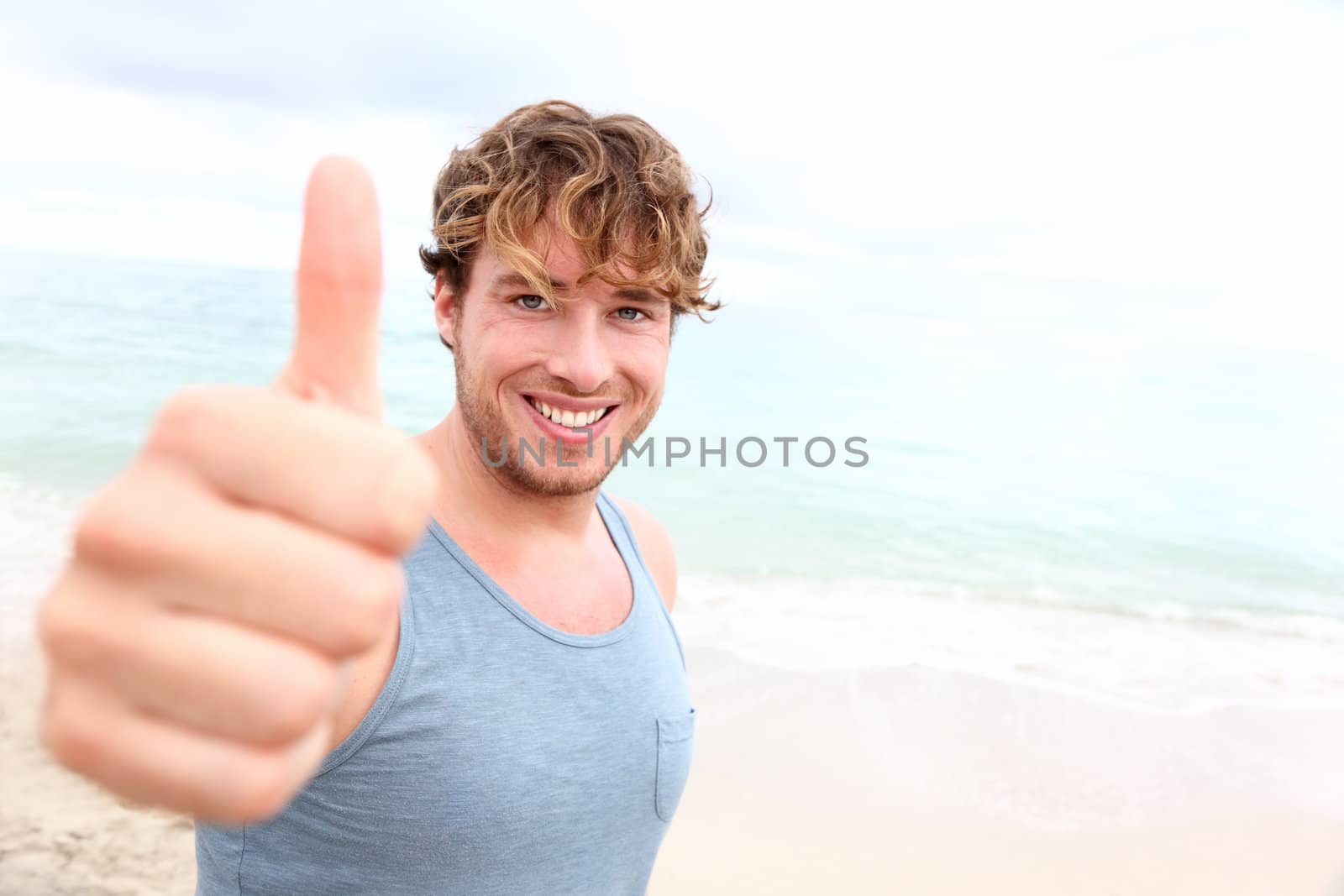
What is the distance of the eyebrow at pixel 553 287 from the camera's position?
7.08 ft

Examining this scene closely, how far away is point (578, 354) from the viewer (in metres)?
2.21

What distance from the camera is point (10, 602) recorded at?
21.2ft

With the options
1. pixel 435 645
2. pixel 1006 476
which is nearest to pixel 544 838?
pixel 435 645

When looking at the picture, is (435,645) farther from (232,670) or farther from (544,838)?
(232,670)

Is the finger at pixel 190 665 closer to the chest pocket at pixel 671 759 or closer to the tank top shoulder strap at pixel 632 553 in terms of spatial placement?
the chest pocket at pixel 671 759

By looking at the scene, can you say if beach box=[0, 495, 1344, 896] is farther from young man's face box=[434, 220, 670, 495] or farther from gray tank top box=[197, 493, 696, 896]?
young man's face box=[434, 220, 670, 495]

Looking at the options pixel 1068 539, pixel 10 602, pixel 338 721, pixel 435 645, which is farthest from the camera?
pixel 1068 539

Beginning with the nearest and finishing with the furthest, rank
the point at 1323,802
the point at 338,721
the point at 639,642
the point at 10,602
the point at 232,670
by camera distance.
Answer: the point at 232,670
the point at 338,721
the point at 639,642
the point at 1323,802
the point at 10,602

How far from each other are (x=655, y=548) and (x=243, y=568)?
218 cm

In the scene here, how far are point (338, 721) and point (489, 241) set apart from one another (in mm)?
1195

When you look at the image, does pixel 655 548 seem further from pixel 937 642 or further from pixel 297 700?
pixel 937 642

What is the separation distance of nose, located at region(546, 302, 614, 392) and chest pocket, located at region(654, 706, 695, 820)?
85cm

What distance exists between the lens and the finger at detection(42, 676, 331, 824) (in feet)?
2.11

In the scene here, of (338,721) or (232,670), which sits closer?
(232,670)
